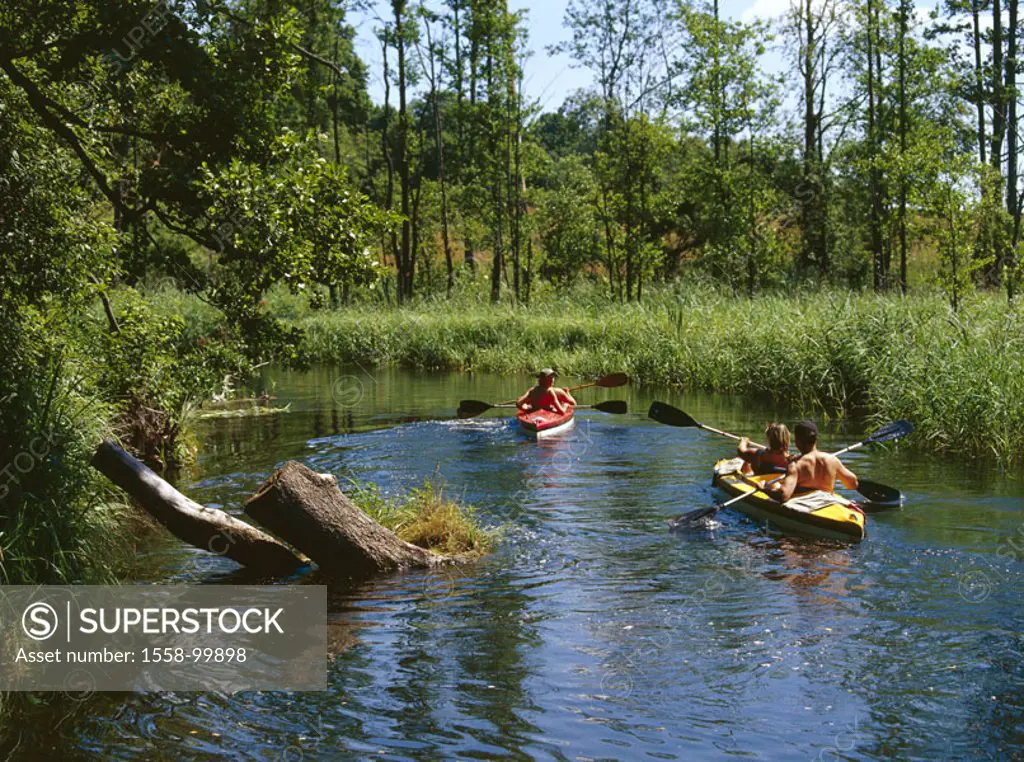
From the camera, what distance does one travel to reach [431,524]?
8.83 meters

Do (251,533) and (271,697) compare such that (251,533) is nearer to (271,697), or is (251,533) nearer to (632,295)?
(271,697)

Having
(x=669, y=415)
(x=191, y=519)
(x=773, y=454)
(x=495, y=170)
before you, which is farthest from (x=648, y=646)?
(x=495, y=170)

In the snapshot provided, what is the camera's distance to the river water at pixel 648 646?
5.26 metres

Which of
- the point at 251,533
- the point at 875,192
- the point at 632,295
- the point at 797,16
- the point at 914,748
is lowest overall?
the point at 914,748

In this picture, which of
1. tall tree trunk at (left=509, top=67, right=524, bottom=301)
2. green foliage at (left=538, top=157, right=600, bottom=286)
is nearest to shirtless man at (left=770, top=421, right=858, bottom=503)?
tall tree trunk at (left=509, top=67, right=524, bottom=301)

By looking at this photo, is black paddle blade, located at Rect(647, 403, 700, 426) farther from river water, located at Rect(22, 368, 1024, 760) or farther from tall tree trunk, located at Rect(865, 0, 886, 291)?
tall tree trunk, located at Rect(865, 0, 886, 291)

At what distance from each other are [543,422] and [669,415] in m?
3.30

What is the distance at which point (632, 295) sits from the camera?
31578 mm

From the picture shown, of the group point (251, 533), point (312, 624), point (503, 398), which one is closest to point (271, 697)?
point (312, 624)

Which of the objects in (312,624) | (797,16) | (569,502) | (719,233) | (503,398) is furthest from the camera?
(797,16)

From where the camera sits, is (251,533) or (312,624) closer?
(312,624)

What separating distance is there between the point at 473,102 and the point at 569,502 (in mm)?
27181

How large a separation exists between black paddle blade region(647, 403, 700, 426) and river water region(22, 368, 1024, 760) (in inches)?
34.7

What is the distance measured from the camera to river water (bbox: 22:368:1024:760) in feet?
17.3
